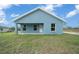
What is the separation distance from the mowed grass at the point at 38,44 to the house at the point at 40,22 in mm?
142

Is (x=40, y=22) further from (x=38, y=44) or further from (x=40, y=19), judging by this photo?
(x=38, y=44)

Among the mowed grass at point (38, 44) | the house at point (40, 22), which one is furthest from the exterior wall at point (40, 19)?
the mowed grass at point (38, 44)

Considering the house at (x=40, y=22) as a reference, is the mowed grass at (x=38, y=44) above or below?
below

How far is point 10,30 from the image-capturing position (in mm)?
5602

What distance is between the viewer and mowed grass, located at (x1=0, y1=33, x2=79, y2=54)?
17.7ft

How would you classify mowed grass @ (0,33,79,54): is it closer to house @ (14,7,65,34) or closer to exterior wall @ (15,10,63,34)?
house @ (14,7,65,34)

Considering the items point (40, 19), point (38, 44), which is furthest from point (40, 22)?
point (38, 44)

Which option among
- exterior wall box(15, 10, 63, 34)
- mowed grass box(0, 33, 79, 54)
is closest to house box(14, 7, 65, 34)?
exterior wall box(15, 10, 63, 34)

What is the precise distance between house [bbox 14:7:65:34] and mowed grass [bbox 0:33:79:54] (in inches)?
5.6

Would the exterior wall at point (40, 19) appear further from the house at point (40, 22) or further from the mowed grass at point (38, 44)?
the mowed grass at point (38, 44)

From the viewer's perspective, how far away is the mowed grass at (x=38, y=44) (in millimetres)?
5410

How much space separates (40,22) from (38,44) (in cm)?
49

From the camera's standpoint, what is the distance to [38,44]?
5.49 meters
